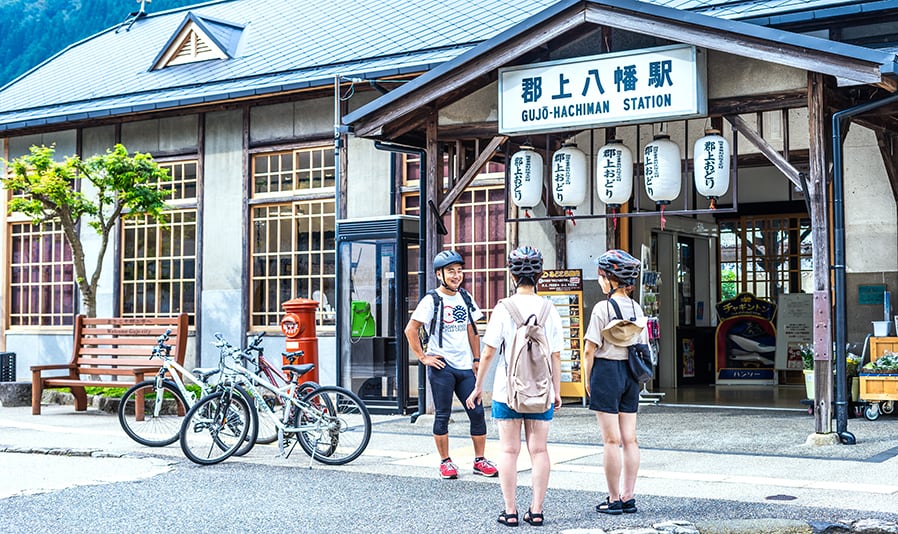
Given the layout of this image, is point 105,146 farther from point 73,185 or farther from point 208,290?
point 208,290

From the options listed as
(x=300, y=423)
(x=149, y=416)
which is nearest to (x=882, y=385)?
(x=300, y=423)

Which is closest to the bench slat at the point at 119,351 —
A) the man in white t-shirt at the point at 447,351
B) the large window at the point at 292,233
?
the large window at the point at 292,233

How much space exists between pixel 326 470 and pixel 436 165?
4.50 meters

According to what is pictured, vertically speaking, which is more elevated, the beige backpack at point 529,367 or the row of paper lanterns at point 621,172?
the row of paper lanterns at point 621,172

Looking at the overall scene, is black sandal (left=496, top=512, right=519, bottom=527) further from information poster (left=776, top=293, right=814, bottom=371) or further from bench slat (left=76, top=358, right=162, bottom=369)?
information poster (left=776, top=293, right=814, bottom=371)

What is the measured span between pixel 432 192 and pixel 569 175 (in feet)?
5.06

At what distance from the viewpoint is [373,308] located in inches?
535

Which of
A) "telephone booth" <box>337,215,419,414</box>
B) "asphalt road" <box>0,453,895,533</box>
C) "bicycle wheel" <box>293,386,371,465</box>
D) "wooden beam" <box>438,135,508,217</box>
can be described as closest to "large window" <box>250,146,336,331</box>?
"telephone booth" <box>337,215,419,414</box>

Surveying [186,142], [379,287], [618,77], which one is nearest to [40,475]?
[379,287]

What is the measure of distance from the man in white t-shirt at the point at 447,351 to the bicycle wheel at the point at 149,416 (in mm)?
3232

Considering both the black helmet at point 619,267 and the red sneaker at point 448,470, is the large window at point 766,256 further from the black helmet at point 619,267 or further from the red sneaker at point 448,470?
the black helmet at point 619,267

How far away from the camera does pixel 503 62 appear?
11336mm

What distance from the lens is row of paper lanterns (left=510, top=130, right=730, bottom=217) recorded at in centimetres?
1088

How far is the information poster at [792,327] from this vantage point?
16.5 m
